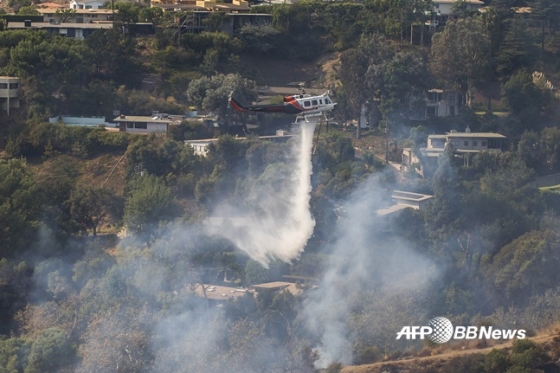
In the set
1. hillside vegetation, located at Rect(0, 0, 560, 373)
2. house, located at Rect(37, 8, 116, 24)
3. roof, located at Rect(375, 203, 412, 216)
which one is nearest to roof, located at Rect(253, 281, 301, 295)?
hillside vegetation, located at Rect(0, 0, 560, 373)

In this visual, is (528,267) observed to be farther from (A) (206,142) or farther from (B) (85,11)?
(B) (85,11)

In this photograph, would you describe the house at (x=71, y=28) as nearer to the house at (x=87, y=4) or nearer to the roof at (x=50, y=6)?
the house at (x=87, y=4)

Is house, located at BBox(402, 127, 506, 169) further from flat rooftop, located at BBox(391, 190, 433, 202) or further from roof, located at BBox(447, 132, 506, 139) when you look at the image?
flat rooftop, located at BBox(391, 190, 433, 202)

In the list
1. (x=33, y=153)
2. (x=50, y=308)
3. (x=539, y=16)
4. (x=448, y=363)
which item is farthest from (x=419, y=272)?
(x=539, y=16)

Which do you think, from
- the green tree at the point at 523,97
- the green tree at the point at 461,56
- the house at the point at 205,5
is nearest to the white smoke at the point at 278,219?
the green tree at the point at 461,56

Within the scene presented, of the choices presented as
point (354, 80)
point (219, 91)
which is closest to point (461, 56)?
point (354, 80)

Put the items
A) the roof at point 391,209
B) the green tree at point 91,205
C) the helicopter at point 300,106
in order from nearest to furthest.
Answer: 1. the helicopter at point 300,106
2. the roof at point 391,209
3. the green tree at point 91,205
